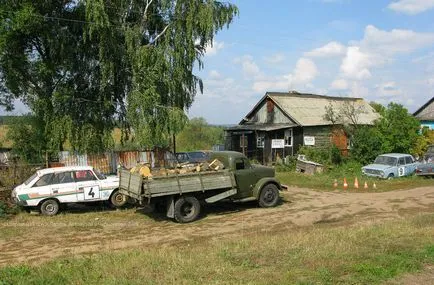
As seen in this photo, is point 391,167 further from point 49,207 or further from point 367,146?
point 49,207

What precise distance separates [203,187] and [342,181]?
488 inches

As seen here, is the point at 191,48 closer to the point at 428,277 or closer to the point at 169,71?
the point at 169,71

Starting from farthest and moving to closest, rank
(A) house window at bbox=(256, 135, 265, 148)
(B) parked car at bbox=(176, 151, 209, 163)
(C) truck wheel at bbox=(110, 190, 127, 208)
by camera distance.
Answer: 1. (A) house window at bbox=(256, 135, 265, 148)
2. (B) parked car at bbox=(176, 151, 209, 163)
3. (C) truck wheel at bbox=(110, 190, 127, 208)

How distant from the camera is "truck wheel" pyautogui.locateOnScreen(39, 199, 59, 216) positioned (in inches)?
622

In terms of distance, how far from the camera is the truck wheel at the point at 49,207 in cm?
1579

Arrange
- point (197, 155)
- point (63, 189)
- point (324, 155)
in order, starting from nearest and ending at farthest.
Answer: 1. point (63, 189)
2. point (197, 155)
3. point (324, 155)

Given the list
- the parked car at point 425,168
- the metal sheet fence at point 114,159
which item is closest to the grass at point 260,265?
the metal sheet fence at point 114,159

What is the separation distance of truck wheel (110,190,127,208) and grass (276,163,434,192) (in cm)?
1025

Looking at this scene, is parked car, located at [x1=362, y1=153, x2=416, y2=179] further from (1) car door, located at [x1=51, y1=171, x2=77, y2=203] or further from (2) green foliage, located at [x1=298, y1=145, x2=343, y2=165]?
(1) car door, located at [x1=51, y1=171, x2=77, y2=203]

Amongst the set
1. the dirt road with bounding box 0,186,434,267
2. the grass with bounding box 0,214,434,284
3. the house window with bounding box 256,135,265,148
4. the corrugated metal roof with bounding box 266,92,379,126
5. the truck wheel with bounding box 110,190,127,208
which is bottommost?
the dirt road with bounding box 0,186,434,267

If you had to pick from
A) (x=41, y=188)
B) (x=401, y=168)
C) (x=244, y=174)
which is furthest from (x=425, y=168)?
(x=41, y=188)

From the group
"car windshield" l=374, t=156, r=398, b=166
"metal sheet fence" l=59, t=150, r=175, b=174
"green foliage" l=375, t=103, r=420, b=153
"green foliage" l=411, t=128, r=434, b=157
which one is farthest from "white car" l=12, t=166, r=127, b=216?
"green foliage" l=411, t=128, r=434, b=157

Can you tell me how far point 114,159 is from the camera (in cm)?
2266

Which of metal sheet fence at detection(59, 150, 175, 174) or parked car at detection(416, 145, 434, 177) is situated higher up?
metal sheet fence at detection(59, 150, 175, 174)
